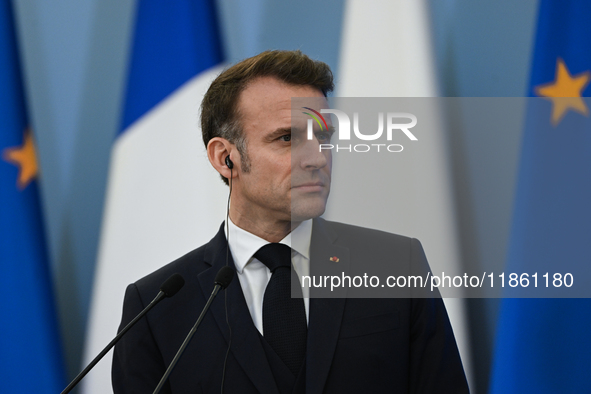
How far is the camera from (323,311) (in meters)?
1.39

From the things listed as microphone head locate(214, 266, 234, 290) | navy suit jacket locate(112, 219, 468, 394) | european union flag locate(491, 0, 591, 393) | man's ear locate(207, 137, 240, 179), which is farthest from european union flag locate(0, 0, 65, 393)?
european union flag locate(491, 0, 591, 393)

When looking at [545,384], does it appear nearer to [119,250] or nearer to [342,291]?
[342,291]

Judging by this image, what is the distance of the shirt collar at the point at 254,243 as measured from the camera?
1.50 metres

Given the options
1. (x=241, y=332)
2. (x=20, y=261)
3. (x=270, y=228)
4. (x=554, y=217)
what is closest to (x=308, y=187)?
(x=270, y=228)

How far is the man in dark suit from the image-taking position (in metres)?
1.35

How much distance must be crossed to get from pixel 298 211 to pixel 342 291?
0.83ft

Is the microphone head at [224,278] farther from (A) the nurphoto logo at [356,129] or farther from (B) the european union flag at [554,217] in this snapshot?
(B) the european union flag at [554,217]

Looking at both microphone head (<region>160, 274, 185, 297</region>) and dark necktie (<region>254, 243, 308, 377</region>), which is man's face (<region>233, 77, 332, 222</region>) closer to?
dark necktie (<region>254, 243, 308, 377</region>)

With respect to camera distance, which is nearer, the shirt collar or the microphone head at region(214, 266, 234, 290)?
the microphone head at region(214, 266, 234, 290)

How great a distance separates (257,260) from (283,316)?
20cm

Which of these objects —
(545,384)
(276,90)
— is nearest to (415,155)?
(276,90)

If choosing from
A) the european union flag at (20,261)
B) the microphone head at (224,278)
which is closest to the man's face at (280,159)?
the microphone head at (224,278)

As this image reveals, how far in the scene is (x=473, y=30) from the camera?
2.03 metres

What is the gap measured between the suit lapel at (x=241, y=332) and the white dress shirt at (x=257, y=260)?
4 cm
